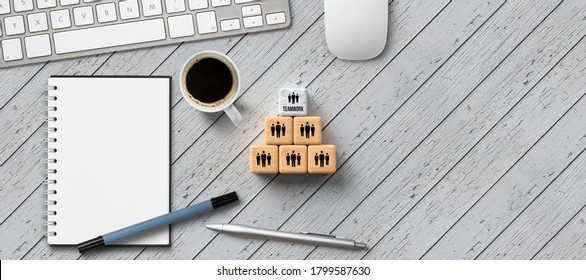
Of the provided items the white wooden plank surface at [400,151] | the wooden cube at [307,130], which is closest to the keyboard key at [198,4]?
the wooden cube at [307,130]

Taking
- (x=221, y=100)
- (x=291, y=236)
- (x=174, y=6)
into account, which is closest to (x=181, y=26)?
(x=174, y=6)

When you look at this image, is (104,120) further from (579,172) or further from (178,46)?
(579,172)

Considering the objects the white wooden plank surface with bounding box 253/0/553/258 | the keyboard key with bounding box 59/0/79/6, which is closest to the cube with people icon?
the white wooden plank surface with bounding box 253/0/553/258

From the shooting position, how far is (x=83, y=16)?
0.94 meters

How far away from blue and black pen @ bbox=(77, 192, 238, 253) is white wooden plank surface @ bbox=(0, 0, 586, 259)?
19mm

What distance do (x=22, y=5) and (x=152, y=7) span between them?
0.20m

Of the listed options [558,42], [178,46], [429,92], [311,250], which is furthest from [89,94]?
[558,42]

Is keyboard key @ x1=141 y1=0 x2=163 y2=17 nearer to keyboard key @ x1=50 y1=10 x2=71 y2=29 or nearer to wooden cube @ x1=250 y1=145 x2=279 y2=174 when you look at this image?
keyboard key @ x1=50 y1=10 x2=71 y2=29

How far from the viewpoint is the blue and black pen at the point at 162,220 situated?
93cm

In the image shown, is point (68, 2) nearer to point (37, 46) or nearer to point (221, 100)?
point (37, 46)

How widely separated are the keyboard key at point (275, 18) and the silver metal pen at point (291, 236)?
309mm

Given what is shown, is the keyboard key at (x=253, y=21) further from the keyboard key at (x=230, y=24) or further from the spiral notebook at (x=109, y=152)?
the spiral notebook at (x=109, y=152)

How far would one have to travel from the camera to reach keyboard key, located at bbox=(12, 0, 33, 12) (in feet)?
3.09

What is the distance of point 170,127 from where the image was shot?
946 mm
